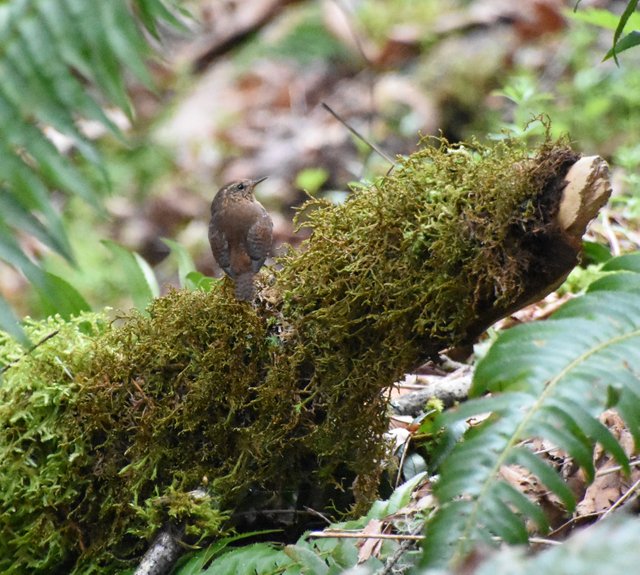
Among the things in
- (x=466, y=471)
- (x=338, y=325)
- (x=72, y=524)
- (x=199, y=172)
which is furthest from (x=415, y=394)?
(x=199, y=172)

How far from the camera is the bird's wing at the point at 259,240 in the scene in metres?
3.22

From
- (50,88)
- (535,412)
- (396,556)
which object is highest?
(50,88)

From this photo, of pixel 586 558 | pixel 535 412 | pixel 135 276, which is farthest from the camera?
pixel 135 276

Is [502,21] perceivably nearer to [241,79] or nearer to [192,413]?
[241,79]

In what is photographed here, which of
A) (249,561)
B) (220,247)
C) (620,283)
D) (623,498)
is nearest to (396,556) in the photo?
(249,561)

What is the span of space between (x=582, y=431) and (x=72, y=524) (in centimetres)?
185

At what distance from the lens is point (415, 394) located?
328cm

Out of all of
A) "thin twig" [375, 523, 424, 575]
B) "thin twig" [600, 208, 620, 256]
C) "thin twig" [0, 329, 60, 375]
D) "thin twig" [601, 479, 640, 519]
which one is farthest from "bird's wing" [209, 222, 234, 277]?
"thin twig" [600, 208, 620, 256]

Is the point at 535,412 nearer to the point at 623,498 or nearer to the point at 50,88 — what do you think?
the point at 623,498

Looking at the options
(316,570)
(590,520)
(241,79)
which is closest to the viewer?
(316,570)

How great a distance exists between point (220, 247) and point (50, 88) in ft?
4.92

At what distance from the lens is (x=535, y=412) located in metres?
1.78

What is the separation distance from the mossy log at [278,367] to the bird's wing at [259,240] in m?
0.32

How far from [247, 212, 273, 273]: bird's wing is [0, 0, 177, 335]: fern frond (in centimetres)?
98
